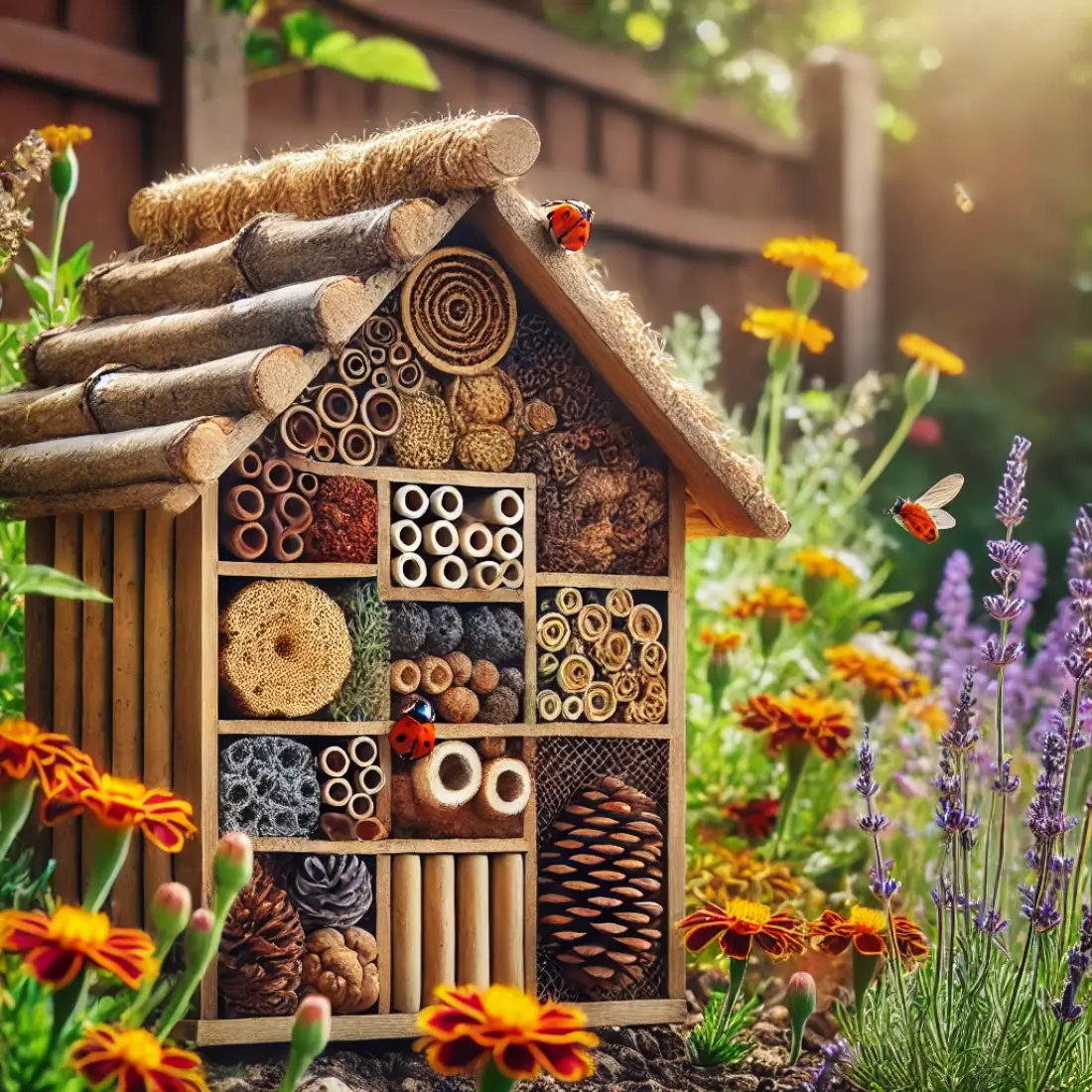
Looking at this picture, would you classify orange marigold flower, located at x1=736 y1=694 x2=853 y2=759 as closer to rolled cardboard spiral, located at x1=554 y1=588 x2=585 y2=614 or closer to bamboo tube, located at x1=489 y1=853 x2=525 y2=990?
rolled cardboard spiral, located at x1=554 y1=588 x2=585 y2=614

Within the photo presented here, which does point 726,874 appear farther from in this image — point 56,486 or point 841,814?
point 56,486

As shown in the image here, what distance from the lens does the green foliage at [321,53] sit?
16.0 feet

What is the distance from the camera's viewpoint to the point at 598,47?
6176 mm

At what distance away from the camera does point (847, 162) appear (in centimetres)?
719

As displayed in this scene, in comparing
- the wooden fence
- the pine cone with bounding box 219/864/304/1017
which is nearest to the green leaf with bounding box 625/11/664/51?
the wooden fence

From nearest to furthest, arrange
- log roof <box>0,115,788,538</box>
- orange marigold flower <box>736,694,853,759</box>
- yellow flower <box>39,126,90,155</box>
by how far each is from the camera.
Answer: log roof <box>0,115,788,538</box>, yellow flower <box>39,126,90,155</box>, orange marigold flower <box>736,694,853,759</box>

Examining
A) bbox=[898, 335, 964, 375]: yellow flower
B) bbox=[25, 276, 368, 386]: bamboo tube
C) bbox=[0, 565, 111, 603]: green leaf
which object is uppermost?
bbox=[898, 335, 964, 375]: yellow flower

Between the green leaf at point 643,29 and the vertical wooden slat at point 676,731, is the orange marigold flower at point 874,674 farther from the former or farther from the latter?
the green leaf at point 643,29

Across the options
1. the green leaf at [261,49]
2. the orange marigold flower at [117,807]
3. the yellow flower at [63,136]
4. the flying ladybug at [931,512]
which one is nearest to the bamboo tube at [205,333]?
the yellow flower at [63,136]

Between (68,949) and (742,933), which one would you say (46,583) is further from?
(742,933)

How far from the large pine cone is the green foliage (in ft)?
8.34

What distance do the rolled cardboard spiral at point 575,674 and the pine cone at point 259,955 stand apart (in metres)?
0.65

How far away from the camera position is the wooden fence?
4496mm

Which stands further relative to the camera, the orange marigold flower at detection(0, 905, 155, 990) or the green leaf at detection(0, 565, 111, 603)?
the green leaf at detection(0, 565, 111, 603)
